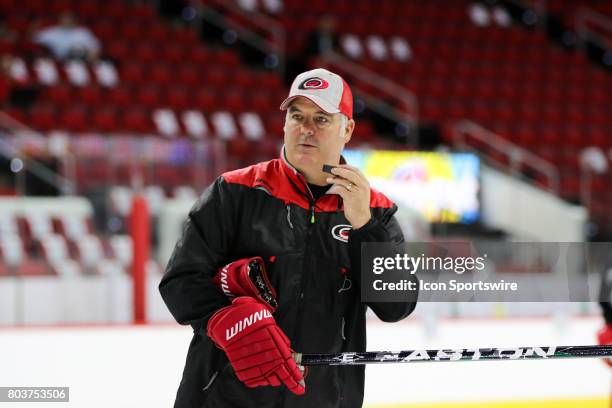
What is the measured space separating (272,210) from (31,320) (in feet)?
15.0

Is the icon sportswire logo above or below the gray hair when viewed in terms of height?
below

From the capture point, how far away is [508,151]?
1105cm

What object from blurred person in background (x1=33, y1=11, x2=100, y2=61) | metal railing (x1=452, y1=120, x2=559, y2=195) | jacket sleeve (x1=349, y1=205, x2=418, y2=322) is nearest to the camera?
jacket sleeve (x1=349, y1=205, x2=418, y2=322)

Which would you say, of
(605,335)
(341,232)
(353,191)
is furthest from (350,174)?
(605,335)

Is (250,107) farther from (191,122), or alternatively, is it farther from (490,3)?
(490,3)

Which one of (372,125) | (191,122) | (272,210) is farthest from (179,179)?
(272,210)

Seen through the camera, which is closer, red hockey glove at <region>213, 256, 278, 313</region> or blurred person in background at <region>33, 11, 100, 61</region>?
red hockey glove at <region>213, 256, 278, 313</region>

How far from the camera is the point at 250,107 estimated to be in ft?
36.2

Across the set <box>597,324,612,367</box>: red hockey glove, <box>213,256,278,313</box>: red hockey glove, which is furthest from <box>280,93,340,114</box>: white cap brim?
<box>597,324,612,367</box>: red hockey glove

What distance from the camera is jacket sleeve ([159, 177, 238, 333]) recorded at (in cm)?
190

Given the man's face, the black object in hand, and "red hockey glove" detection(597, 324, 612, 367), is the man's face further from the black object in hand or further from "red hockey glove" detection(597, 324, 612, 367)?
"red hockey glove" detection(597, 324, 612, 367)

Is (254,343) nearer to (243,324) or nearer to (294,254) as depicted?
(243,324)

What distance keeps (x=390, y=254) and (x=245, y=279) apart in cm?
32

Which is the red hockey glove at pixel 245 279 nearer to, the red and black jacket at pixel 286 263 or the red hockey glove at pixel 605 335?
the red and black jacket at pixel 286 263
